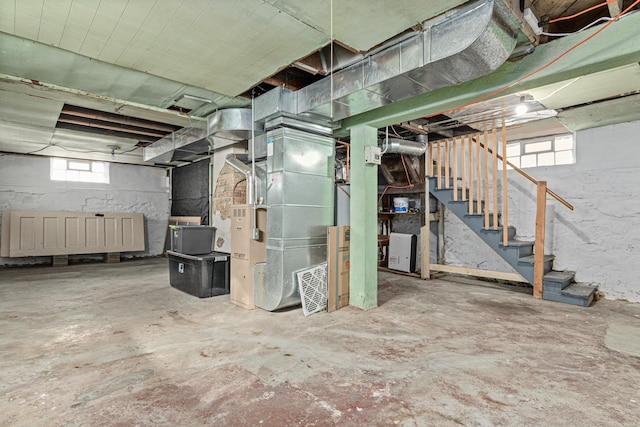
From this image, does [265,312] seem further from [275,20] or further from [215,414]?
[275,20]

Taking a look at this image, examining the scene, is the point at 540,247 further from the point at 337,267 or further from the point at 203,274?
the point at 203,274

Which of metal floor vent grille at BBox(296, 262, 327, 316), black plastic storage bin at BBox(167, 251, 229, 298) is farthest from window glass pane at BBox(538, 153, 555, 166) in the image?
black plastic storage bin at BBox(167, 251, 229, 298)

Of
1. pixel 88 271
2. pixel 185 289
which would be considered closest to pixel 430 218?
pixel 185 289

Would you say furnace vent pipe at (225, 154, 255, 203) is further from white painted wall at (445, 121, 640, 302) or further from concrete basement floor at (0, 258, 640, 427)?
white painted wall at (445, 121, 640, 302)

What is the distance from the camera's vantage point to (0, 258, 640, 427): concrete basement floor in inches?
64.6

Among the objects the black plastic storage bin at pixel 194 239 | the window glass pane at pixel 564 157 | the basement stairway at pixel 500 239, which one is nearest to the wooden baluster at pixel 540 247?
the basement stairway at pixel 500 239

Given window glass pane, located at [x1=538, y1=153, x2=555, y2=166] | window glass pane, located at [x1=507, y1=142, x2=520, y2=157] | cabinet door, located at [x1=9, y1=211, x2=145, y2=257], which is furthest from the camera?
cabinet door, located at [x1=9, y1=211, x2=145, y2=257]

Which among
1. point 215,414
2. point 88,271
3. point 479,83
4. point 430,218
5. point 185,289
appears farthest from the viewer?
point 88,271

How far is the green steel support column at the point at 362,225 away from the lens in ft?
11.4

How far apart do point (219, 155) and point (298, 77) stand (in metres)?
2.66

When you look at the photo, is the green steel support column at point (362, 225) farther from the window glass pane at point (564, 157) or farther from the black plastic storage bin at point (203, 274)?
the window glass pane at point (564, 157)

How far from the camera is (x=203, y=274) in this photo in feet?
12.8

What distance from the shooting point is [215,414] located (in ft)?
5.31

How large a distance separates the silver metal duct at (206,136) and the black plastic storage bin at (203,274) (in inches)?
58.7
